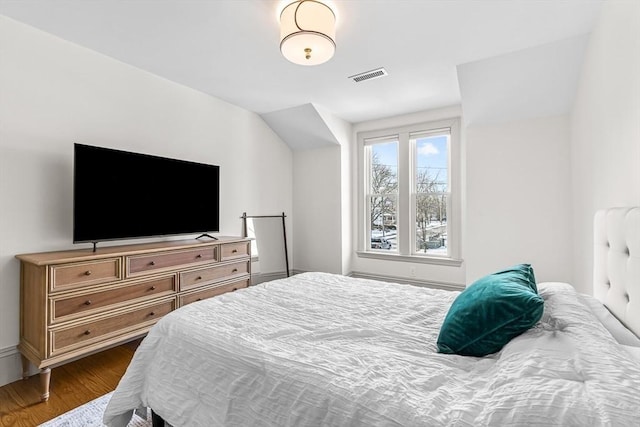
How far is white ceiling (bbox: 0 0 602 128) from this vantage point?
208 cm

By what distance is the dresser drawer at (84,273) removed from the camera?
199cm

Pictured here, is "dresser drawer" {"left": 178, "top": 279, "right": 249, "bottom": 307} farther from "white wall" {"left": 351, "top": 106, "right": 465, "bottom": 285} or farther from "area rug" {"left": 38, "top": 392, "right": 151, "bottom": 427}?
"white wall" {"left": 351, "top": 106, "right": 465, "bottom": 285}

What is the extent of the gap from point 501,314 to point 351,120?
3.90 meters

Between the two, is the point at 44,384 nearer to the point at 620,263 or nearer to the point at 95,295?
the point at 95,295

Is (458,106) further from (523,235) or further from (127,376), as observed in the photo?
(127,376)

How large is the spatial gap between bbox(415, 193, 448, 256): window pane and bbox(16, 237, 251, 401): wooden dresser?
2909mm

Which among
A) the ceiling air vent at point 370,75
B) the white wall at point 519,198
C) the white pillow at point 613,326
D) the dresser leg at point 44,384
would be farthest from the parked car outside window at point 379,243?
the dresser leg at point 44,384

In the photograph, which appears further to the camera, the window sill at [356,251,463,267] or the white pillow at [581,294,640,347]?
the window sill at [356,251,463,267]

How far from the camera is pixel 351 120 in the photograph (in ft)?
15.1

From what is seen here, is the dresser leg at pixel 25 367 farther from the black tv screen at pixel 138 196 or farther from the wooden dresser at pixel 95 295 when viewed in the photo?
the black tv screen at pixel 138 196

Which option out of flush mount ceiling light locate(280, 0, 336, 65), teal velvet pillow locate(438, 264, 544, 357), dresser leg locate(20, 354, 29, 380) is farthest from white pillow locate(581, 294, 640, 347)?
dresser leg locate(20, 354, 29, 380)

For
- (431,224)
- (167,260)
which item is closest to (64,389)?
(167,260)

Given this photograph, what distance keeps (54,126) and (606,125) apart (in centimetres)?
387

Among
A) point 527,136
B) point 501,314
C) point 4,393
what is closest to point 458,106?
point 527,136
